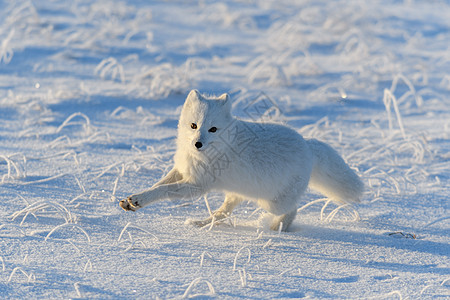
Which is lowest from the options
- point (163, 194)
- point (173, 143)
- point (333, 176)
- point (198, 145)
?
point (173, 143)

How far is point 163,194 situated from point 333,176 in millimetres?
1196

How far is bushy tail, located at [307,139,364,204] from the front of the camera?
3.53 meters

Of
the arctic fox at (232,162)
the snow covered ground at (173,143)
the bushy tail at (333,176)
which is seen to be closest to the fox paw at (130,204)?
the arctic fox at (232,162)

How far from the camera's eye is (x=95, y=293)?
7.69ft

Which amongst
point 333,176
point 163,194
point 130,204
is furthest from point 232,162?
point 333,176

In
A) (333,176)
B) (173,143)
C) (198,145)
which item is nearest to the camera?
(198,145)

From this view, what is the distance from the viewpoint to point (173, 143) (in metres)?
4.95

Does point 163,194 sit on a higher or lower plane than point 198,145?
lower

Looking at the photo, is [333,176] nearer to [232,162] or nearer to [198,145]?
[232,162]

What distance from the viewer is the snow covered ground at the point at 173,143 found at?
2.64 meters

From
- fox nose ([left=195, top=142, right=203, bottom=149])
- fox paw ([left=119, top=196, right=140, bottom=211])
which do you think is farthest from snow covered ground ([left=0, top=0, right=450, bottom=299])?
fox nose ([left=195, top=142, right=203, bottom=149])

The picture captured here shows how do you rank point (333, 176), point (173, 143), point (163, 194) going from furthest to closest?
point (173, 143)
point (333, 176)
point (163, 194)

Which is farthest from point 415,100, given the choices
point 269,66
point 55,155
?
point 55,155

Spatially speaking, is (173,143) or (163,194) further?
(173,143)
